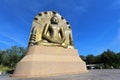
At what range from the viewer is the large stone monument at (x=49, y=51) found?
36.0 feet

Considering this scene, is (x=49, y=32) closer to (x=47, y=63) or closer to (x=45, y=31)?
(x=45, y=31)

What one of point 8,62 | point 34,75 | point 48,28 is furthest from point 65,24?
point 8,62

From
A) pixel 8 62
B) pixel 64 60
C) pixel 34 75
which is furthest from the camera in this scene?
pixel 8 62

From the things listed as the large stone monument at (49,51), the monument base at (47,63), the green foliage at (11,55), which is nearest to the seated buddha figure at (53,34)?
the large stone monument at (49,51)

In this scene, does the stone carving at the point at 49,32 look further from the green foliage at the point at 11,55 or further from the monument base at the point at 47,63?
the green foliage at the point at 11,55

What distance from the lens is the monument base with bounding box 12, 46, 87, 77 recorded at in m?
10.8

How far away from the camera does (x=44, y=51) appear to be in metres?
12.0

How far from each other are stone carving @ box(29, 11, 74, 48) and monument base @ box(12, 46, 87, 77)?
63 centimetres

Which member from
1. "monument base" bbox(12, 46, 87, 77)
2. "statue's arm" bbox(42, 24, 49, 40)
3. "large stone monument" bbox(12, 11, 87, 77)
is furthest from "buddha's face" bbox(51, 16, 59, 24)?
"monument base" bbox(12, 46, 87, 77)

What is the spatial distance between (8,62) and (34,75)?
36553mm

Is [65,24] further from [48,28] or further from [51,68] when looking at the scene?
[51,68]

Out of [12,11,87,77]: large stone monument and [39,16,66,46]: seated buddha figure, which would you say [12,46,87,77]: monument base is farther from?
[39,16,66,46]: seated buddha figure

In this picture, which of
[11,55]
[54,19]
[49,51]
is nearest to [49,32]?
[54,19]

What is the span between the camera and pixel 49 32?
1371 centimetres
